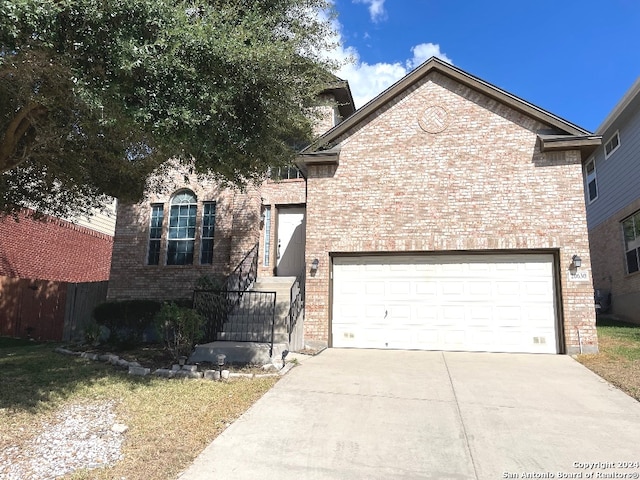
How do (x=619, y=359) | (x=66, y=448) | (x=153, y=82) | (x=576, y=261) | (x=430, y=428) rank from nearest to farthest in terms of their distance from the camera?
(x=66, y=448) < (x=430, y=428) < (x=153, y=82) < (x=619, y=359) < (x=576, y=261)

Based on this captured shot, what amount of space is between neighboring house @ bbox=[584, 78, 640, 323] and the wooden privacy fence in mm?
17376

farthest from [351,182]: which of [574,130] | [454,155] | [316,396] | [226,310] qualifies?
[316,396]

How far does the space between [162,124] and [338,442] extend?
4326mm

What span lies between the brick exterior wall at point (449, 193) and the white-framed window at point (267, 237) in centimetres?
281

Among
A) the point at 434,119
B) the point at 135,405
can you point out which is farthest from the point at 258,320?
the point at 434,119

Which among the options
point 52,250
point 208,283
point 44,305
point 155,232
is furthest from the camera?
point 52,250

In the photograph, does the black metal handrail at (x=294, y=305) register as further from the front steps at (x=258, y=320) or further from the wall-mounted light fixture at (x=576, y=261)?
the wall-mounted light fixture at (x=576, y=261)

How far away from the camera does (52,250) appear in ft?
63.5

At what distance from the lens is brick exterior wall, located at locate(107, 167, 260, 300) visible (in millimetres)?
13375

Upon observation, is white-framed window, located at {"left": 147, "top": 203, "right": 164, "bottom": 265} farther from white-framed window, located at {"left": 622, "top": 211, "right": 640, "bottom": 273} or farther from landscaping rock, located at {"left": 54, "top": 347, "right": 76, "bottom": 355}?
white-framed window, located at {"left": 622, "top": 211, "right": 640, "bottom": 273}

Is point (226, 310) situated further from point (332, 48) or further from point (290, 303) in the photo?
point (332, 48)

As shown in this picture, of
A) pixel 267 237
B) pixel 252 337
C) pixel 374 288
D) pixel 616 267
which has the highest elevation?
pixel 267 237

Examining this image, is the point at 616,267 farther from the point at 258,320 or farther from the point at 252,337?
the point at 252,337

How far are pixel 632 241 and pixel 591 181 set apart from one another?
4.56 metres
